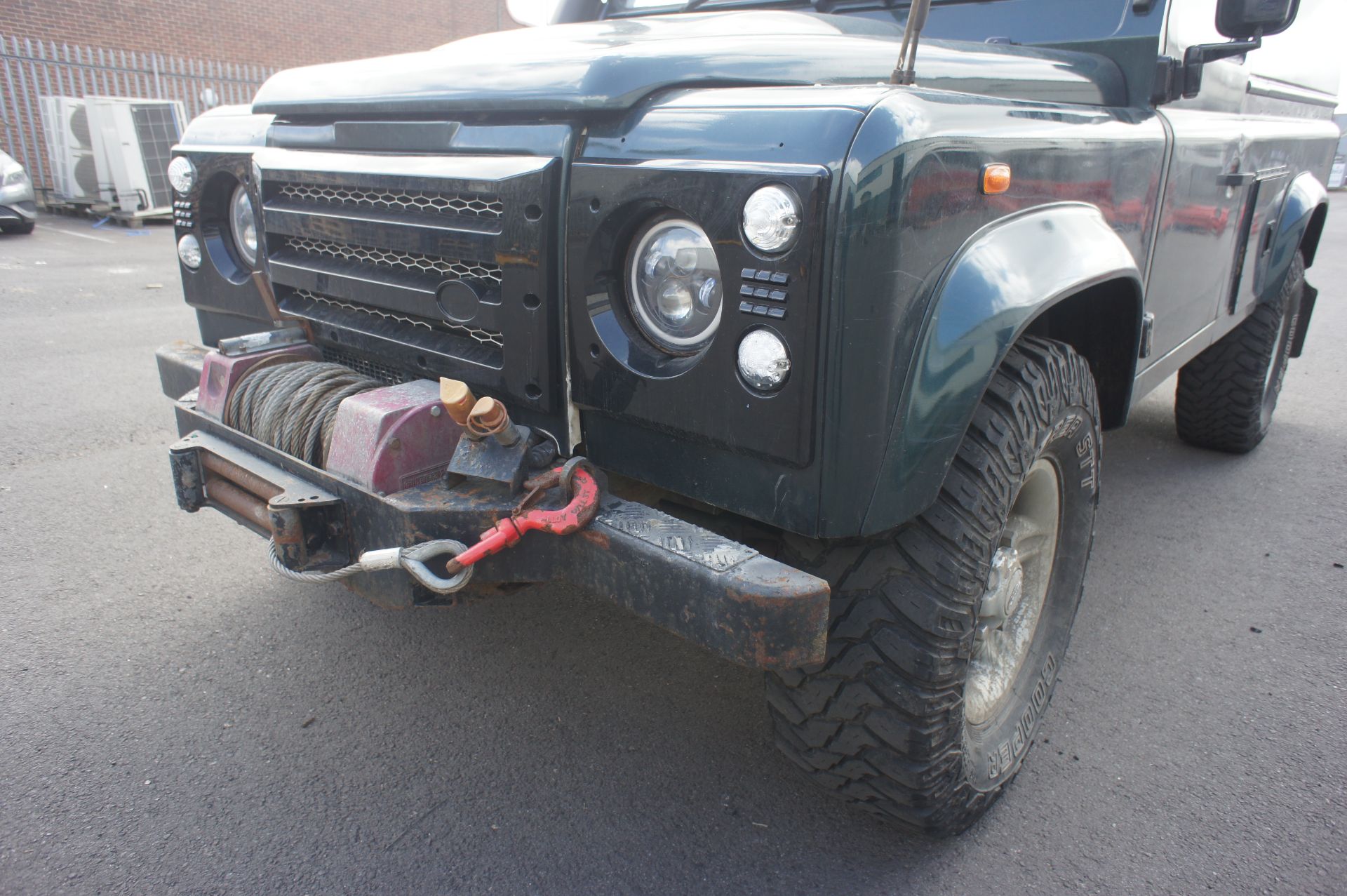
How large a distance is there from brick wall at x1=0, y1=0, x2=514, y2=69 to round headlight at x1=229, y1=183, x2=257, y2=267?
15484mm

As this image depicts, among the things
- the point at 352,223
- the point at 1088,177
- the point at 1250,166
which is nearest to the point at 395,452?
the point at 352,223

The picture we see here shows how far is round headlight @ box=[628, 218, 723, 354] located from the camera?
1.69 metres

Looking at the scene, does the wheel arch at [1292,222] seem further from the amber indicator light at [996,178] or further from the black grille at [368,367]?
the black grille at [368,367]

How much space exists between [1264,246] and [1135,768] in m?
2.44

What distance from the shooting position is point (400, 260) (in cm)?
219

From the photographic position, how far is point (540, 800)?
7.27ft

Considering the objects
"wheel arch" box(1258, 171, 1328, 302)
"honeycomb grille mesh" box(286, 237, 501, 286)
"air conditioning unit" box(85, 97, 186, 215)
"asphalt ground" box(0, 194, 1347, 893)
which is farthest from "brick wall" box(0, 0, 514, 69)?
"wheel arch" box(1258, 171, 1328, 302)

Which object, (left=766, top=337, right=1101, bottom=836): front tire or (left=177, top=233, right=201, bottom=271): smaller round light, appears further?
(left=177, top=233, right=201, bottom=271): smaller round light

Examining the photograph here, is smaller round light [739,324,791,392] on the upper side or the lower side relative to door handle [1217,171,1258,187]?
lower

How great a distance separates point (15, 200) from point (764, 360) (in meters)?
12.8

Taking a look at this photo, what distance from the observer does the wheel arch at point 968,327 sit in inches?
63.9

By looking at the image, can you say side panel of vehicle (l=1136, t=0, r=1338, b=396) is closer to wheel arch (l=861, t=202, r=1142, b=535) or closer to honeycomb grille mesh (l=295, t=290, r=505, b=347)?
wheel arch (l=861, t=202, r=1142, b=535)

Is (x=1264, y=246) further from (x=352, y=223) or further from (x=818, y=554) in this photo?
(x=352, y=223)

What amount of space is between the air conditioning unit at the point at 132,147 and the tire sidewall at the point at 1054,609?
44.5 feet
